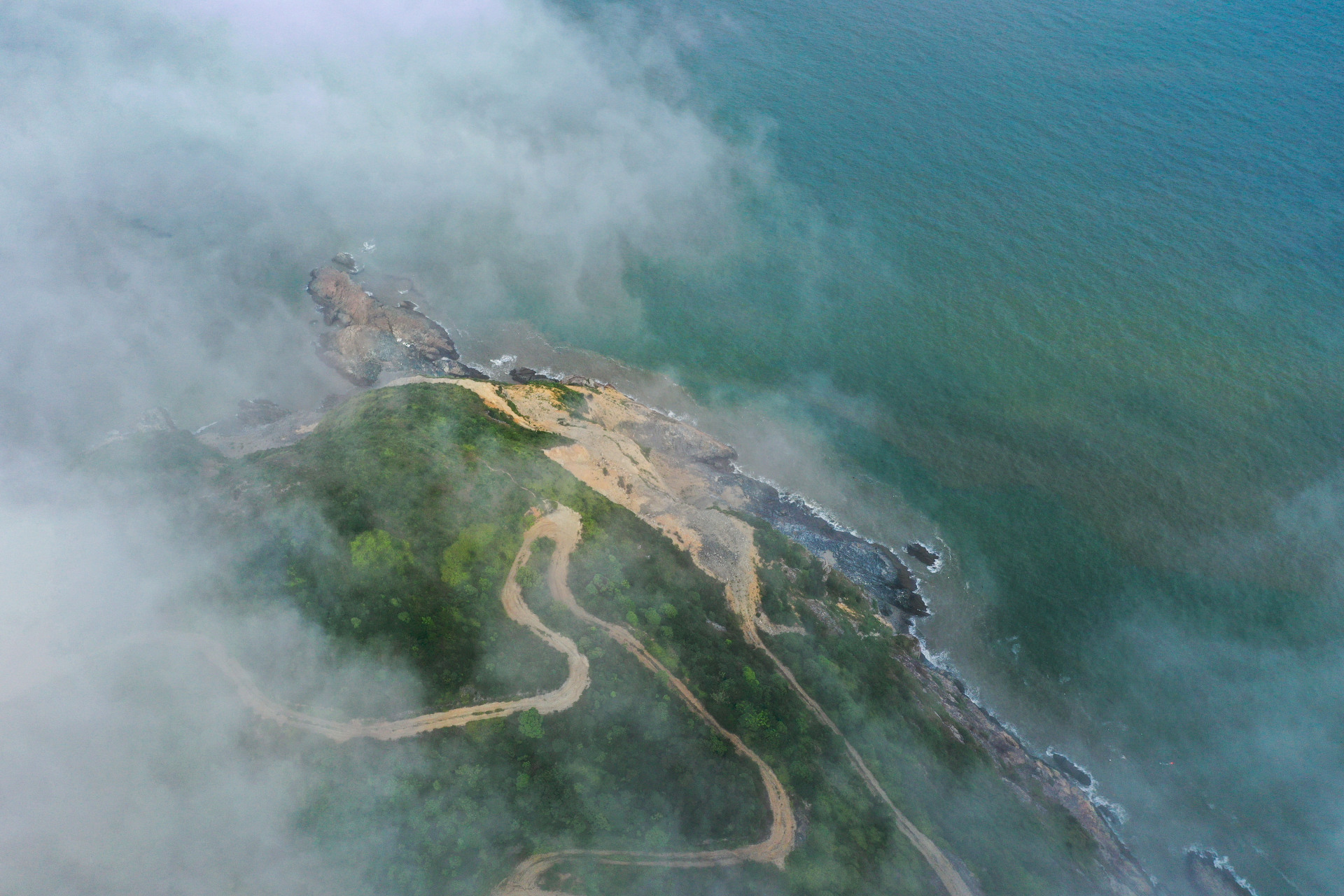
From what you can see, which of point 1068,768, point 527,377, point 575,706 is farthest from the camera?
point 527,377

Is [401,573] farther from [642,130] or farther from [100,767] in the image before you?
[642,130]

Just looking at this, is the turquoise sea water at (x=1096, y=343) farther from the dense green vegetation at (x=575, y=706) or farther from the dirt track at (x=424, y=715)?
the dirt track at (x=424, y=715)

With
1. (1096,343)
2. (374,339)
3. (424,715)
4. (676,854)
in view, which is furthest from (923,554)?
(374,339)

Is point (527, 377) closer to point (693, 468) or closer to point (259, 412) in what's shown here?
point (693, 468)

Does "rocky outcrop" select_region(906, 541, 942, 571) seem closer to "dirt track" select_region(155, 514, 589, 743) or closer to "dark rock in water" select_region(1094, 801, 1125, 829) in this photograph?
"dark rock in water" select_region(1094, 801, 1125, 829)

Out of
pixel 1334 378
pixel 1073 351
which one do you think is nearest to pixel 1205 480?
pixel 1073 351

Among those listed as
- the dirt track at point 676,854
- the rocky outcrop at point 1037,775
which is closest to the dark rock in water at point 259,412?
the dirt track at point 676,854
